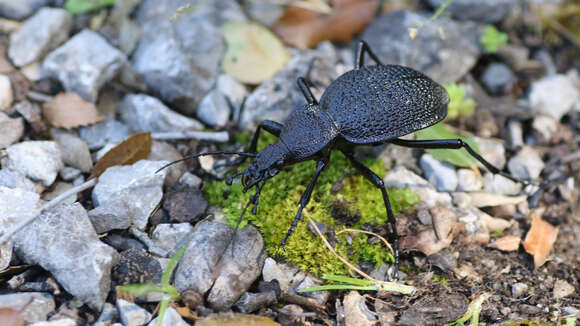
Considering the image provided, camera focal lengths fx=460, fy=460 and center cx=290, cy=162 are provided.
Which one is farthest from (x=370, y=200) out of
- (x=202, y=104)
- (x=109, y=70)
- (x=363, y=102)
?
(x=109, y=70)

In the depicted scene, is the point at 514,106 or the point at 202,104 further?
the point at 514,106

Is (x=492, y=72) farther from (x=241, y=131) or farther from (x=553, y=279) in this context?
(x=241, y=131)

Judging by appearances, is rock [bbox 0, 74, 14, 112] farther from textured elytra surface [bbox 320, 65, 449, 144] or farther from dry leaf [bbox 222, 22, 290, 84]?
textured elytra surface [bbox 320, 65, 449, 144]

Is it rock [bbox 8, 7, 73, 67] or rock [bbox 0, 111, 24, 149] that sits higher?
rock [bbox 8, 7, 73, 67]

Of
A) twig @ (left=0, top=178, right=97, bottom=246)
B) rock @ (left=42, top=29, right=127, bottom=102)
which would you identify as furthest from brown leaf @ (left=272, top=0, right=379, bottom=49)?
twig @ (left=0, top=178, right=97, bottom=246)

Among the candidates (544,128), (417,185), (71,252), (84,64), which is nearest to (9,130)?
(84,64)

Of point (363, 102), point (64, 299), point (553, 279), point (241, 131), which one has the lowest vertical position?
point (553, 279)
